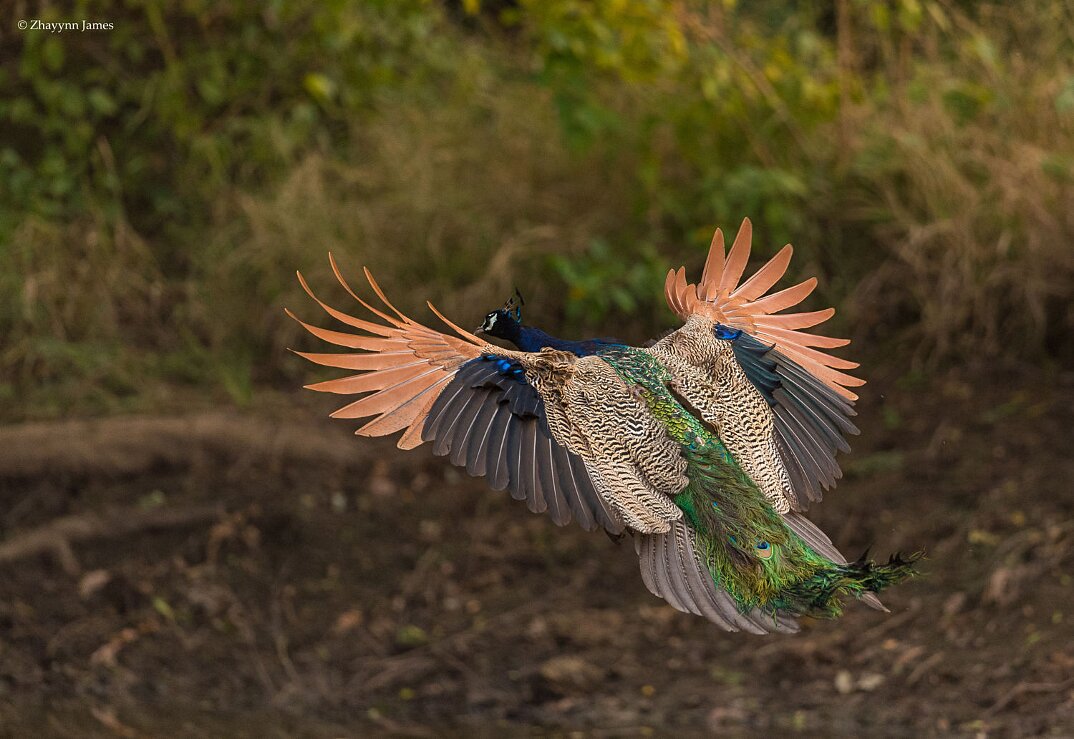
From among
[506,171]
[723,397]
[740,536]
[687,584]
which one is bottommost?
[687,584]

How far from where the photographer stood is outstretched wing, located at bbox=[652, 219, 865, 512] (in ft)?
11.1

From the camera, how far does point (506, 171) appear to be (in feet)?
23.1

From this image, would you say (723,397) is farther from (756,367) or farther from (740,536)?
(740,536)

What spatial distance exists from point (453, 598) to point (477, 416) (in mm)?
2813

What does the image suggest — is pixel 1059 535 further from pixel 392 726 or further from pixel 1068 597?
pixel 392 726

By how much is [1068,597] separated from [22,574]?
4064 millimetres

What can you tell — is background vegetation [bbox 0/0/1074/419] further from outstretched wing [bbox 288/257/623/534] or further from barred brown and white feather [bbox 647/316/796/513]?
outstretched wing [bbox 288/257/623/534]

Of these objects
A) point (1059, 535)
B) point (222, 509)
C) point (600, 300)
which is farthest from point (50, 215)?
point (1059, 535)

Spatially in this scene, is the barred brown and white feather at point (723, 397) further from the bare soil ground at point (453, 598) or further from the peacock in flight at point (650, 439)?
the bare soil ground at point (453, 598)

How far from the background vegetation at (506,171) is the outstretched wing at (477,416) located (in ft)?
9.89

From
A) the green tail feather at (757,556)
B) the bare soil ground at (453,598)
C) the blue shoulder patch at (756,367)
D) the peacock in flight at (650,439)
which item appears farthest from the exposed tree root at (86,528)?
the green tail feather at (757,556)

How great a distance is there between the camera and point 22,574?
600 cm

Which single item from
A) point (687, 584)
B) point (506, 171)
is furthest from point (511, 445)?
point (506, 171)

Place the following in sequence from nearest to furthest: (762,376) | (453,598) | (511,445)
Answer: (511,445), (762,376), (453,598)
